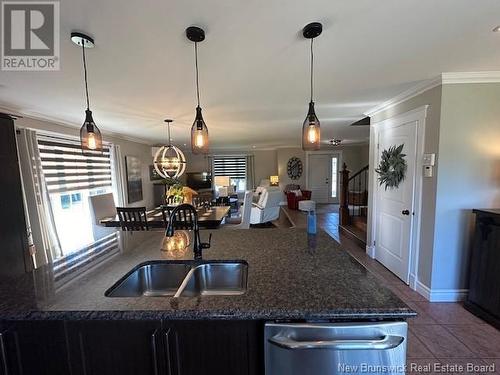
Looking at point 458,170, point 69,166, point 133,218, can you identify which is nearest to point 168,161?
point 133,218

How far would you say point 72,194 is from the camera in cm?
404

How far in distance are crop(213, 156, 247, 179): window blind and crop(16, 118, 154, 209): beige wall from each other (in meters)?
3.30

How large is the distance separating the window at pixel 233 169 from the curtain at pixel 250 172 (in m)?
0.14

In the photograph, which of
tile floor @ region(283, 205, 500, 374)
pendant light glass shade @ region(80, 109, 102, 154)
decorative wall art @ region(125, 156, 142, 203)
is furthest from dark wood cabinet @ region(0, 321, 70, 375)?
decorative wall art @ region(125, 156, 142, 203)

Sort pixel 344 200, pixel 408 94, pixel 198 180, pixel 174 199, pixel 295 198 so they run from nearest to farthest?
pixel 408 94 → pixel 174 199 → pixel 344 200 → pixel 295 198 → pixel 198 180

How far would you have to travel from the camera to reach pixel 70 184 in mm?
3967

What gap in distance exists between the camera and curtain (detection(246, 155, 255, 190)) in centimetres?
962

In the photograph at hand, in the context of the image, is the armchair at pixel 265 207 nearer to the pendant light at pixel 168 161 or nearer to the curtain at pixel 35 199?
the pendant light at pixel 168 161

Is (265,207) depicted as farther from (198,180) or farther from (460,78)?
(460,78)

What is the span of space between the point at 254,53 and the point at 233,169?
8.02m

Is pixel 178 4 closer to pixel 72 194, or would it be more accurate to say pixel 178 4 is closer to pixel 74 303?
pixel 74 303

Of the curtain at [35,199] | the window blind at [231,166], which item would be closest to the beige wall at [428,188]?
the curtain at [35,199]

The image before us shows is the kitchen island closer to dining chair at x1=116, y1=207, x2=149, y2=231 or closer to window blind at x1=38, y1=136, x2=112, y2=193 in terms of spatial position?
dining chair at x1=116, y1=207, x2=149, y2=231

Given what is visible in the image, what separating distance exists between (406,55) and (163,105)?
261cm
